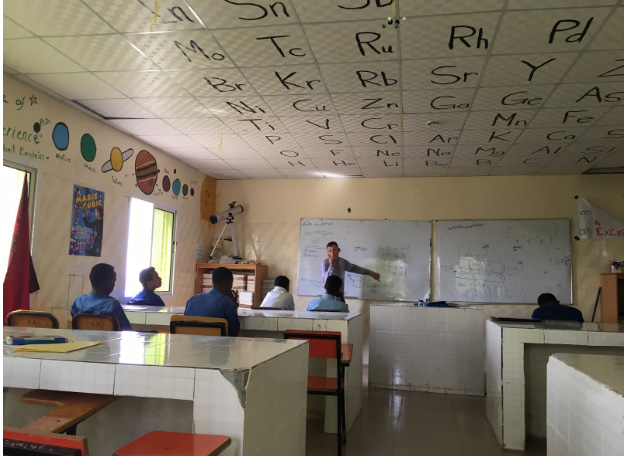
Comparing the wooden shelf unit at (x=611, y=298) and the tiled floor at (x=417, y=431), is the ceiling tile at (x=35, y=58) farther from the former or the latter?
the wooden shelf unit at (x=611, y=298)

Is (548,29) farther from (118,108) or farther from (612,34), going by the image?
(118,108)

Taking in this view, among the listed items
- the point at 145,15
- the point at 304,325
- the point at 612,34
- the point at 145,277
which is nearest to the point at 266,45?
the point at 145,15

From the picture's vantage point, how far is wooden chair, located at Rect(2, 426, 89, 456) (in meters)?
0.82

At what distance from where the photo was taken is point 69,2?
254 cm

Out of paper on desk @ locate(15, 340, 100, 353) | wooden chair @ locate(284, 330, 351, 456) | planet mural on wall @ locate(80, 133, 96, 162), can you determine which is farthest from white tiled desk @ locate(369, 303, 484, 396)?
paper on desk @ locate(15, 340, 100, 353)

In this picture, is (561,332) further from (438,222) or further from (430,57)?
(438,222)

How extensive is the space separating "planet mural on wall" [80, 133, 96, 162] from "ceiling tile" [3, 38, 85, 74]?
0.94 metres

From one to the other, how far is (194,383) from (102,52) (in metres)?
2.64

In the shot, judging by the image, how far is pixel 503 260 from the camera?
6.11 meters

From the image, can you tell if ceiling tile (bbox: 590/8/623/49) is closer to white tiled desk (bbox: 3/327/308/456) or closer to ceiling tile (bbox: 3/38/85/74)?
white tiled desk (bbox: 3/327/308/456)

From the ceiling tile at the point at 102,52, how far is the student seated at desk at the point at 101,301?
1.37 metres

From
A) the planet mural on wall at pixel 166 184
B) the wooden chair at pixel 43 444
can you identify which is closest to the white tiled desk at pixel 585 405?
the wooden chair at pixel 43 444

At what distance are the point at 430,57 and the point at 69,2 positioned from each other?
2083 mm

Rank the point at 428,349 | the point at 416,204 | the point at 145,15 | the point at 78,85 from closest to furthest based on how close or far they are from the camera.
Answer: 1. the point at 145,15
2. the point at 78,85
3. the point at 428,349
4. the point at 416,204
